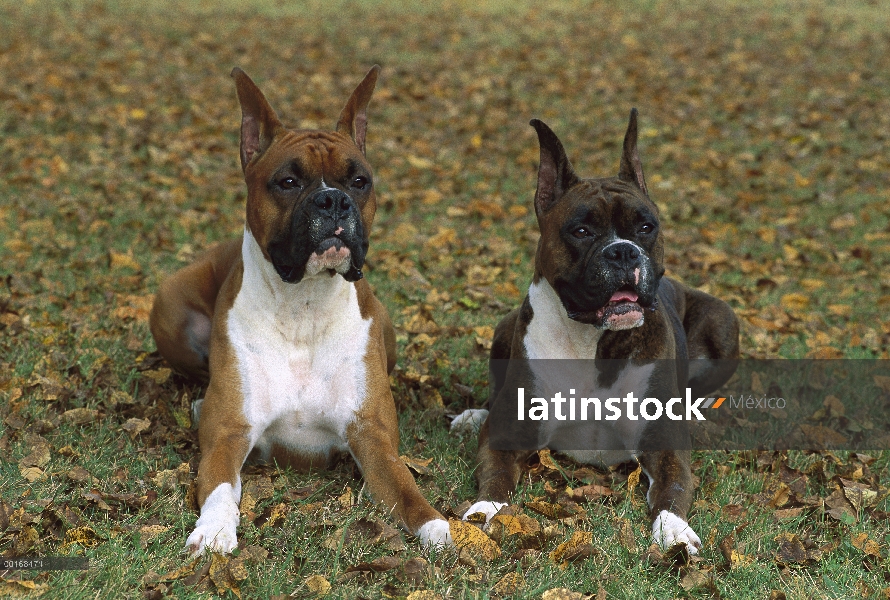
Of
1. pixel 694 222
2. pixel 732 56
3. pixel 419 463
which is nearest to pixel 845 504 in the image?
pixel 419 463

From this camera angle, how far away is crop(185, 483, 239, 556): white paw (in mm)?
3662

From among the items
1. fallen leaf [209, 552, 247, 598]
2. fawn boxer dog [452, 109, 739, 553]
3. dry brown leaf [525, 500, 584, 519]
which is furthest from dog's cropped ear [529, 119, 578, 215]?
fallen leaf [209, 552, 247, 598]

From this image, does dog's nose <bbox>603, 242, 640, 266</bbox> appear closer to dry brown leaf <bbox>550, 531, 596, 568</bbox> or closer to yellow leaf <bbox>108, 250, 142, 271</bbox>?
dry brown leaf <bbox>550, 531, 596, 568</bbox>

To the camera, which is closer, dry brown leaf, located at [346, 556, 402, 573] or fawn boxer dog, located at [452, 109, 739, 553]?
dry brown leaf, located at [346, 556, 402, 573]

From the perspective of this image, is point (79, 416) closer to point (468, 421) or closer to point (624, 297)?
point (468, 421)

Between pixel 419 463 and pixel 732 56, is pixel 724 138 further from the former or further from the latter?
pixel 419 463

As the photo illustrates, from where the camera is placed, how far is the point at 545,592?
11.2 ft

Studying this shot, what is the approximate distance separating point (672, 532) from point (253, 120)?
260cm

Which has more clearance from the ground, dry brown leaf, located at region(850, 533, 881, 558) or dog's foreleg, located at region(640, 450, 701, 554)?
dog's foreleg, located at region(640, 450, 701, 554)

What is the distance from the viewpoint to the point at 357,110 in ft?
15.1

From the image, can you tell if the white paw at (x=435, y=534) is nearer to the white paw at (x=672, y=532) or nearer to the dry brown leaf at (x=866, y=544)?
the white paw at (x=672, y=532)

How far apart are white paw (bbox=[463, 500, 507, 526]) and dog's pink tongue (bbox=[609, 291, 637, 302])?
1031 millimetres

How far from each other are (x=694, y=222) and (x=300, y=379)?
641 centimetres

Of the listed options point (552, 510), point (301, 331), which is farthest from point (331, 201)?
point (552, 510)
